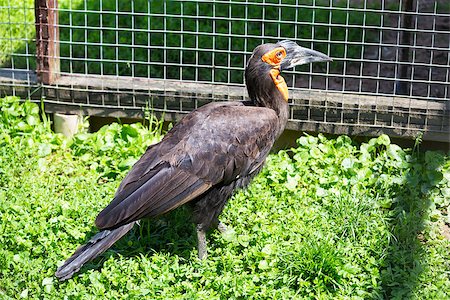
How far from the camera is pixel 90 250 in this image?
173 inches

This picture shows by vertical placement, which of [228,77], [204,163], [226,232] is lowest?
[226,232]

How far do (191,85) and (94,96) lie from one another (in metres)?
0.74

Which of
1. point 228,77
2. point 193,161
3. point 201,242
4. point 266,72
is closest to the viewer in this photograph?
point 193,161

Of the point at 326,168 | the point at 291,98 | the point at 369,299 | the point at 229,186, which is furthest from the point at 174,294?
the point at 291,98

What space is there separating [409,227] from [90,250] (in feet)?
6.22

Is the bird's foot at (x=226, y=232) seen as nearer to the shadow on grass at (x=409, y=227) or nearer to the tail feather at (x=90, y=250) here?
the tail feather at (x=90, y=250)

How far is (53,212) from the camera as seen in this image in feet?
16.5

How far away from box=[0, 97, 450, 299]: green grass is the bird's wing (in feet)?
1.25

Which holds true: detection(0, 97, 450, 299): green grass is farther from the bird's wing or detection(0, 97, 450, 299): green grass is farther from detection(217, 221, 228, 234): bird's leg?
the bird's wing

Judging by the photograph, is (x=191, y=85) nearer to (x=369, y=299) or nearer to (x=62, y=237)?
(x=62, y=237)

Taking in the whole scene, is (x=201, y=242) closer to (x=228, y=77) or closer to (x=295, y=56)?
(x=295, y=56)

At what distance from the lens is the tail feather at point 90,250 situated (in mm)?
4332

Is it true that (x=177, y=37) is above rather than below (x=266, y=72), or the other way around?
below

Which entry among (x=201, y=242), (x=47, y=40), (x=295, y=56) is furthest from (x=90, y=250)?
(x=47, y=40)
